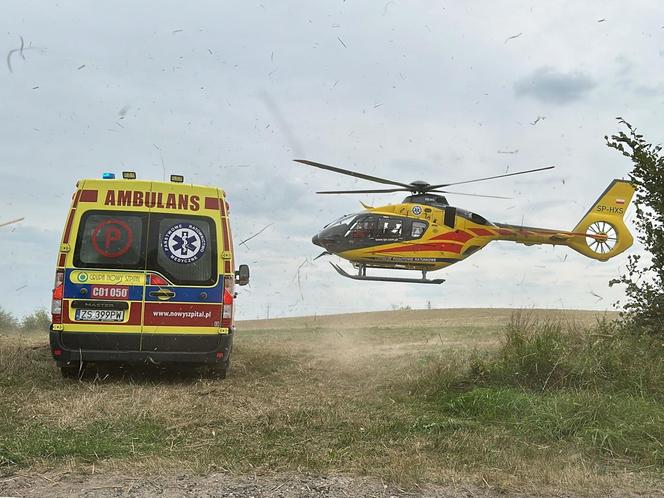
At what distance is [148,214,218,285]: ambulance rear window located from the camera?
8.63 m

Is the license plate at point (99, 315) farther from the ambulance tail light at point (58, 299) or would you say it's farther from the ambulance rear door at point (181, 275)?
the ambulance rear door at point (181, 275)

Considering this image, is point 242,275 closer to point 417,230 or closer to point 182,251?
point 182,251

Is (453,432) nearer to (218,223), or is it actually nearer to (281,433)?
(281,433)

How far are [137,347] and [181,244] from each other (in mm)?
1552

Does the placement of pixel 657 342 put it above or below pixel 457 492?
above

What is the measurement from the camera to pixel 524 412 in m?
6.50

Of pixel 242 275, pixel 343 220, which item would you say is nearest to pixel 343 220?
pixel 343 220

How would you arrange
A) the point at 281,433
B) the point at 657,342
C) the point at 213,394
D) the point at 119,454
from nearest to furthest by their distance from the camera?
the point at 119,454, the point at 281,433, the point at 213,394, the point at 657,342

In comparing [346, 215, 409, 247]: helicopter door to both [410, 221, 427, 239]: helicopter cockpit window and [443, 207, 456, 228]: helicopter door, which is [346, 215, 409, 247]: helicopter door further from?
[443, 207, 456, 228]: helicopter door

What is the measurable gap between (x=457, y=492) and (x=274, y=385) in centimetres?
495

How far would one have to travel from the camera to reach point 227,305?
8.73m

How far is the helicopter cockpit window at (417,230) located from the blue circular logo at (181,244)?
8.26 metres

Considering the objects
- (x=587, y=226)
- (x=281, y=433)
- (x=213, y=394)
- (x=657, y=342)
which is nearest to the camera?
(x=281, y=433)

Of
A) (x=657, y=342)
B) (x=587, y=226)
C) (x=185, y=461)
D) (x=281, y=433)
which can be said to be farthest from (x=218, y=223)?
(x=587, y=226)
